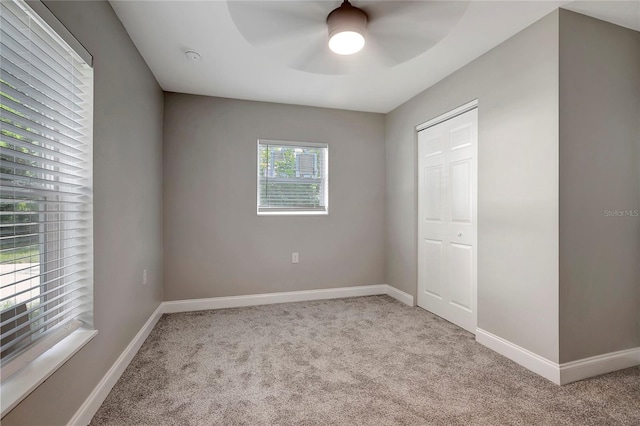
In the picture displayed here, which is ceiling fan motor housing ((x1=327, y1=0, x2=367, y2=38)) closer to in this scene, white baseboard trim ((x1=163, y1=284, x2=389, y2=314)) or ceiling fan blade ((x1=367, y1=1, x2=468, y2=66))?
ceiling fan blade ((x1=367, y1=1, x2=468, y2=66))

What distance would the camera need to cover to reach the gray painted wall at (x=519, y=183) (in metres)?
2.04

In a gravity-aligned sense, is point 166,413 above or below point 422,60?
below

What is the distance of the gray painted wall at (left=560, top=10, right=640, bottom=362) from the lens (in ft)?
6.61

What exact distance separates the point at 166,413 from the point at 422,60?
3062 mm

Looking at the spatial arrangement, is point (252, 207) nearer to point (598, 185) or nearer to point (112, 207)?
point (112, 207)

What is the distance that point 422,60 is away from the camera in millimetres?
2654

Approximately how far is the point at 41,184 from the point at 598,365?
337cm

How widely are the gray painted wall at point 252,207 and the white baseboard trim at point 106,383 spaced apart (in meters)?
0.98

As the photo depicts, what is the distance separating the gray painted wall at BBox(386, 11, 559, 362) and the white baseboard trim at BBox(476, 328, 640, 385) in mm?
56

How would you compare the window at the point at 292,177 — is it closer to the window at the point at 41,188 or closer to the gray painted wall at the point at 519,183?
the gray painted wall at the point at 519,183

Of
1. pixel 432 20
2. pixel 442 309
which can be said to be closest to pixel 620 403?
pixel 442 309

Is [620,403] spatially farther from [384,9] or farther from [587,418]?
[384,9]


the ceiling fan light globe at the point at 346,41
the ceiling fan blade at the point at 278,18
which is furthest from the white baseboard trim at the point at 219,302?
the ceiling fan light globe at the point at 346,41

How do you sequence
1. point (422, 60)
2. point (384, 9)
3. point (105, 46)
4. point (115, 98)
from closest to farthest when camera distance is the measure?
point (384, 9) < point (105, 46) < point (115, 98) < point (422, 60)
